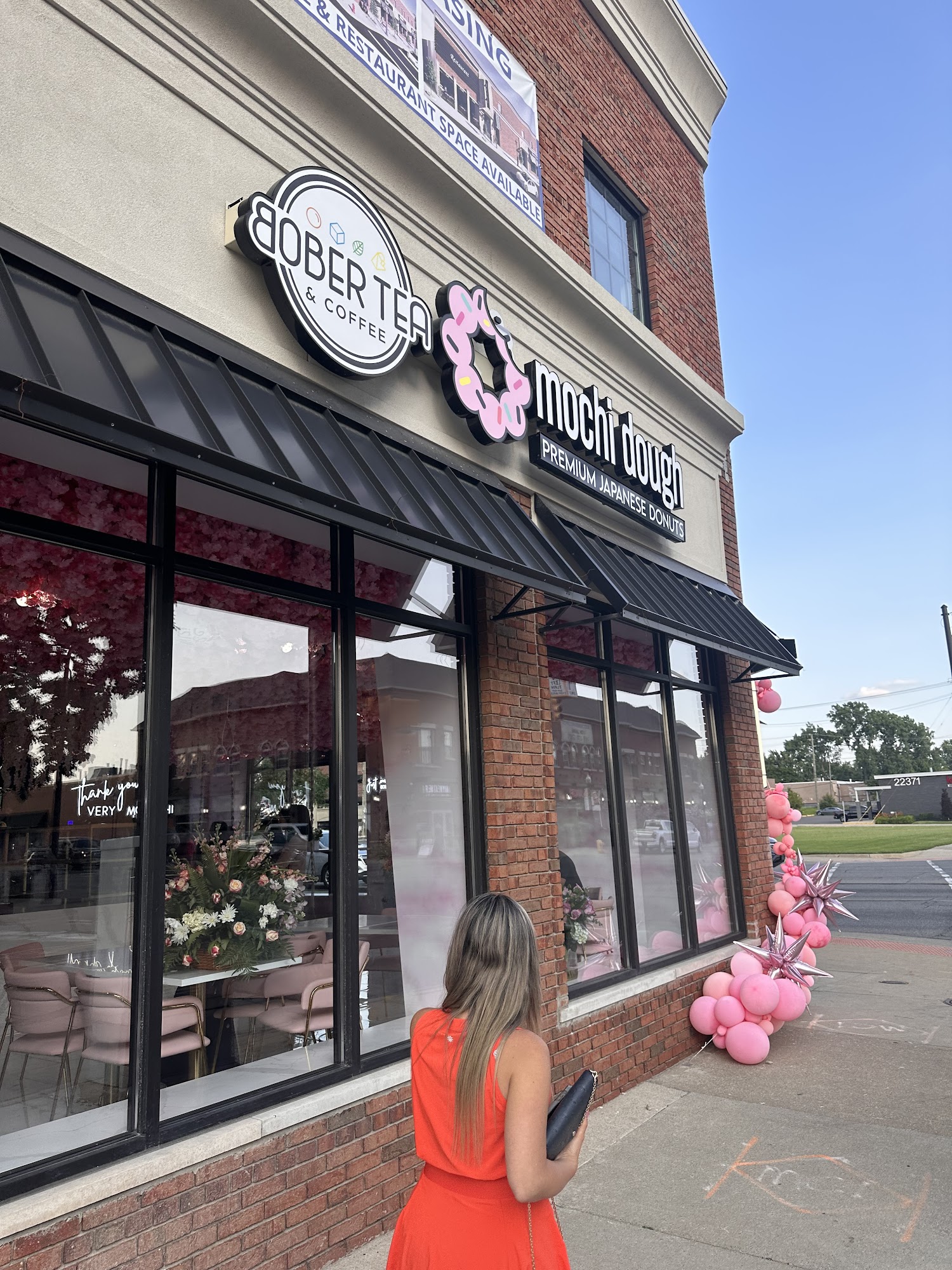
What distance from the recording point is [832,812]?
70.8 meters

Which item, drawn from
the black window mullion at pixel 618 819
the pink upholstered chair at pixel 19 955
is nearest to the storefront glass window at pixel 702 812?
the black window mullion at pixel 618 819

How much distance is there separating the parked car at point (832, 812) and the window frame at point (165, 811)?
6310 cm

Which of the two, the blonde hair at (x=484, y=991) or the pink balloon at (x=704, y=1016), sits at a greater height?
the blonde hair at (x=484, y=991)

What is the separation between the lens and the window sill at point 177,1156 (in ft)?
9.98

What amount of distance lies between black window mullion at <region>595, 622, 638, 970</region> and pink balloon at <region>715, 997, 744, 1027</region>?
2.65 feet

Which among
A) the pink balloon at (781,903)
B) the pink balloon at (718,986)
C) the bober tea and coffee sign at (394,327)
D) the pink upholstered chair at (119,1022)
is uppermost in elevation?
the bober tea and coffee sign at (394,327)

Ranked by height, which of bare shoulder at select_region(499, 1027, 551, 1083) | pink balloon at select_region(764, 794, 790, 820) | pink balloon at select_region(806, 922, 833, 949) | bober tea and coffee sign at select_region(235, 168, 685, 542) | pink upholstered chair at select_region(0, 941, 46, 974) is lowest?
pink balloon at select_region(806, 922, 833, 949)

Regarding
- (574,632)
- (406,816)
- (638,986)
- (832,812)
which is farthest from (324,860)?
(832,812)

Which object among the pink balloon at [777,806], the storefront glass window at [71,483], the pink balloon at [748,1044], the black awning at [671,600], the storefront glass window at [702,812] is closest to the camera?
the storefront glass window at [71,483]

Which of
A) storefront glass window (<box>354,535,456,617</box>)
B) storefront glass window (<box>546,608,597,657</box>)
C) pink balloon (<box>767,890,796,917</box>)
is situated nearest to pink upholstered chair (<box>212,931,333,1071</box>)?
storefront glass window (<box>354,535,456,617</box>)

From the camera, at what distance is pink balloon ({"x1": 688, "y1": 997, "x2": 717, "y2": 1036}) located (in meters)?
7.38

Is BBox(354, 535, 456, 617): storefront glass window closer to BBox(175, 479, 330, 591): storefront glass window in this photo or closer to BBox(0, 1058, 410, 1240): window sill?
BBox(175, 479, 330, 591): storefront glass window

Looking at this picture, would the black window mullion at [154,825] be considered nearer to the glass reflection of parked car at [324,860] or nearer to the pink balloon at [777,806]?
the glass reflection of parked car at [324,860]

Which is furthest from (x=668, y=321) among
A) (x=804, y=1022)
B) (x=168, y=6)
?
(x=804, y=1022)
